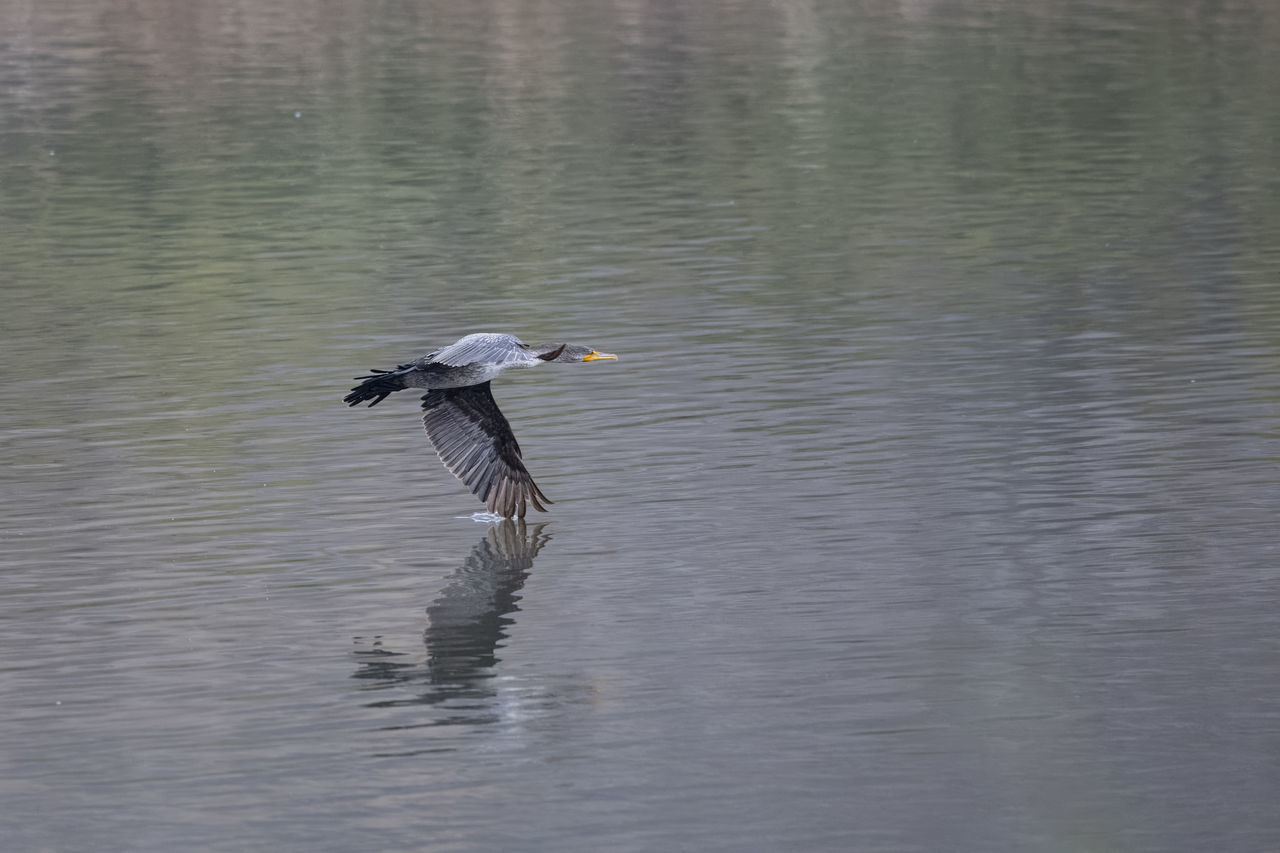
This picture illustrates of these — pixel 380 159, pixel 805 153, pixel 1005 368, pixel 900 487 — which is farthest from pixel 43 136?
pixel 900 487

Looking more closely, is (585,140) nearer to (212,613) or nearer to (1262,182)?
(1262,182)

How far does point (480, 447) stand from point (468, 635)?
2.98 m

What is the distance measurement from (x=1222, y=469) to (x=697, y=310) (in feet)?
30.2

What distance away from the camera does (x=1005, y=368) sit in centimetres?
2152

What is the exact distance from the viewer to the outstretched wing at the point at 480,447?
54.6 feet

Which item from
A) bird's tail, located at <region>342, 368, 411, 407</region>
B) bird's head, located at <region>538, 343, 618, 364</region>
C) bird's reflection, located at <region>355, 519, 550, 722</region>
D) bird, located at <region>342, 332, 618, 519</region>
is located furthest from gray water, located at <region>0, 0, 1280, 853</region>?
bird's head, located at <region>538, 343, 618, 364</region>

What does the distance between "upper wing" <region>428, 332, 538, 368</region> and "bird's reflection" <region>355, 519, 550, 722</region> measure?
1495mm

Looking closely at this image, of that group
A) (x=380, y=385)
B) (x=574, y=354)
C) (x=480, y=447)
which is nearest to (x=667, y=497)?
(x=480, y=447)

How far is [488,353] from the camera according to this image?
15.5 metres

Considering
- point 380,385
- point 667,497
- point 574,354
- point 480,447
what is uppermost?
point 574,354

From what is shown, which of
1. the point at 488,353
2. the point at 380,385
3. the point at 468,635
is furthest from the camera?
the point at 380,385

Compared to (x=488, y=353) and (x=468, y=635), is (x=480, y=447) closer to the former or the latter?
(x=488, y=353)

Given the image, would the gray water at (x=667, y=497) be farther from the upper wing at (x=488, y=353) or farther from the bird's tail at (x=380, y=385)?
the upper wing at (x=488, y=353)

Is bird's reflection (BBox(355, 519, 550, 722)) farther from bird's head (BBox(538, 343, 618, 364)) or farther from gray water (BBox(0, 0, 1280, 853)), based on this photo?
bird's head (BBox(538, 343, 618, 364))
